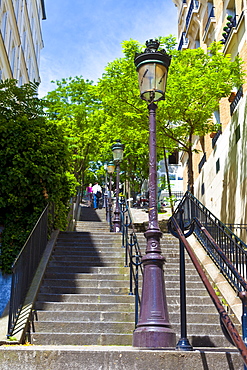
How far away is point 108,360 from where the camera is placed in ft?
15.7

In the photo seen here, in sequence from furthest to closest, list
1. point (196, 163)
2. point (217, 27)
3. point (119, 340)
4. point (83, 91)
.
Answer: point (196, 163) < point (83, 91) < point (217, 27) < point (119, 340)

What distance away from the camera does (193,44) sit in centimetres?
2950

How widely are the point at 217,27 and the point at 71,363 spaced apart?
2160 cm

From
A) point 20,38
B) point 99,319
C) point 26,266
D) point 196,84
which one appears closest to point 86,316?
point 99,319

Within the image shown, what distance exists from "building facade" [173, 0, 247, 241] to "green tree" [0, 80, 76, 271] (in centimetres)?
681

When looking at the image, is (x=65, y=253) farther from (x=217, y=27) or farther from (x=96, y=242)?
(x=217, y=27)

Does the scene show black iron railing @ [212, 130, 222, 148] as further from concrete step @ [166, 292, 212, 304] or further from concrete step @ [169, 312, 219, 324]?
concrete step @ [169, 312, 219, 324]

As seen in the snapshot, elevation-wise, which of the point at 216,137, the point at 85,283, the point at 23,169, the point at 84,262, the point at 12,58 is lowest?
the point at 85,283

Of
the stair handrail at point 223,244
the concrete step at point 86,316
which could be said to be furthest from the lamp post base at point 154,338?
the stair handrail at point 223,244

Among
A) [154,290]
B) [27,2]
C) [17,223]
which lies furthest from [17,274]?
[27,2]

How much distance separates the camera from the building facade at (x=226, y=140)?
1712 centimetres


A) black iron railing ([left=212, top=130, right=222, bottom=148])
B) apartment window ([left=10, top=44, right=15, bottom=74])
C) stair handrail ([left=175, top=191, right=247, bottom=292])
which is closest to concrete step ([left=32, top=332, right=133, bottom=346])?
stair handrail ([left=175, top=191, right=247, bottom=292])

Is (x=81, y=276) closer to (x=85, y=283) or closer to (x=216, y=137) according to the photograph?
(x=85, y=283)

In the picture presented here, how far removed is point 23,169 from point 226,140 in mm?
9866
